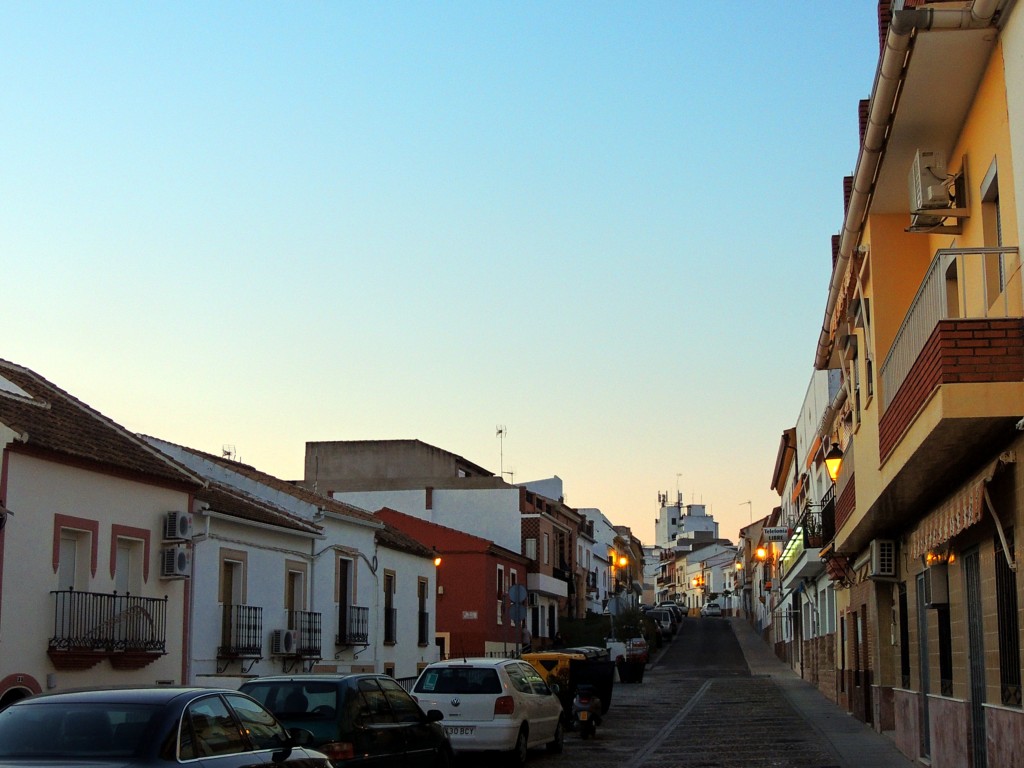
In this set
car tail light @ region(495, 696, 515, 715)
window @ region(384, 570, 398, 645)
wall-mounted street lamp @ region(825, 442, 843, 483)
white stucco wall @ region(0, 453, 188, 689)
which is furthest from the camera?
window @ region(384, 570, 398, 645)

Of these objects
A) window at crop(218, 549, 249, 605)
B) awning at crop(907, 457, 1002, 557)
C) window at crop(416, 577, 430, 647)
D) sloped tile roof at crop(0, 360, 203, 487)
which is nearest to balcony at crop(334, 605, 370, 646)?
window at crop(416, 577, 430, 647)

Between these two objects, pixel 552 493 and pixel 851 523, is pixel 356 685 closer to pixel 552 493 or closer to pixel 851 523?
pixel 851 523

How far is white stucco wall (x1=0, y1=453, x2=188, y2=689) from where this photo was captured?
18016mm

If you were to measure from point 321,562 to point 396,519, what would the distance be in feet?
66.6

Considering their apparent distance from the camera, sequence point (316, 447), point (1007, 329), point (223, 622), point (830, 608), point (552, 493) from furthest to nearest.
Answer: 1. point (552, 493)
2. point (316, 447)
3. point (830, 608)
4. point (223, 622)
5. point (1007, 329)

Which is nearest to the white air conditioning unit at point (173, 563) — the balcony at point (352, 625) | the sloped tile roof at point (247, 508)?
the sloped tile roof at point (247, 508)

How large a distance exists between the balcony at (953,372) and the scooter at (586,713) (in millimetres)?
10581

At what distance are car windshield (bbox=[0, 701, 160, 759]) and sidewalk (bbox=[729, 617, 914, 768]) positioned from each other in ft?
42.5

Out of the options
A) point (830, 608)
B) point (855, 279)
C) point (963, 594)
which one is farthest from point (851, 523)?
point (830, 608)

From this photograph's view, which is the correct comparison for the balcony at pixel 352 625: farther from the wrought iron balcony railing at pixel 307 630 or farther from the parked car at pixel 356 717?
the parked car at pixel 356 717

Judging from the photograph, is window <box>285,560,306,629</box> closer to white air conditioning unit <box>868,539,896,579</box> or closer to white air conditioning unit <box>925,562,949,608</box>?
white air conditioning unit <box>868,539,896,579</box>

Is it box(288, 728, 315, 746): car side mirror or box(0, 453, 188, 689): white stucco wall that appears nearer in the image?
box(288, 728, 315, 746): car side mirror

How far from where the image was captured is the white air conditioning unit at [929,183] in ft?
41.9

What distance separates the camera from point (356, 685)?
13.8 m
